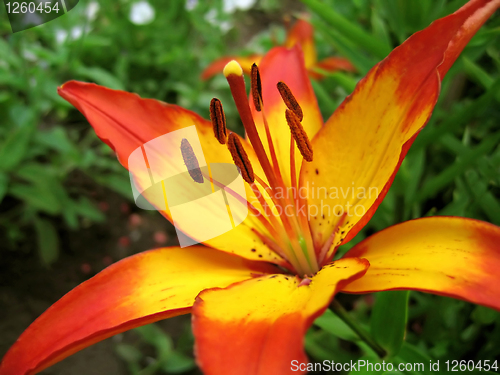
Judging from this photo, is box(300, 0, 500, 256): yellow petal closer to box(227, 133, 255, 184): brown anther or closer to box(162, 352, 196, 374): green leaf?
box(227, 133, 255, 184): brown anther

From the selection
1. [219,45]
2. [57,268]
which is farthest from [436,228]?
[219,45]

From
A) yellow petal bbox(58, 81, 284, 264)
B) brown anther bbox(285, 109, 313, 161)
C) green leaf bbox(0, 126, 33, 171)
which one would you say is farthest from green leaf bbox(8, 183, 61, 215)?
brown anther bbox(285, 109, 313, 161)

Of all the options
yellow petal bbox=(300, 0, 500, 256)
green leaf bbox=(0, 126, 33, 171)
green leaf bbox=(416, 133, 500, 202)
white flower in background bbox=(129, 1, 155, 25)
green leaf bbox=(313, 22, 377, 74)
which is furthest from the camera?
white flower in background bbox=(129, 1, 155, 25)

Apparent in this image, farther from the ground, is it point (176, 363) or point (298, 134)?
point (298, 134)

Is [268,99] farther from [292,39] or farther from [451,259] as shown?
[292,39]

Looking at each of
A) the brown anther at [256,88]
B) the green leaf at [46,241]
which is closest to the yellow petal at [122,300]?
the brown anther at [256,88]

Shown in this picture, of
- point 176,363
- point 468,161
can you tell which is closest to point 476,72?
point 468,161

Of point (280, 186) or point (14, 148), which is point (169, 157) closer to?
point (280, 186)

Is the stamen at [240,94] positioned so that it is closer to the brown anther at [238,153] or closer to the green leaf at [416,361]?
the brown anther at [238,153]
